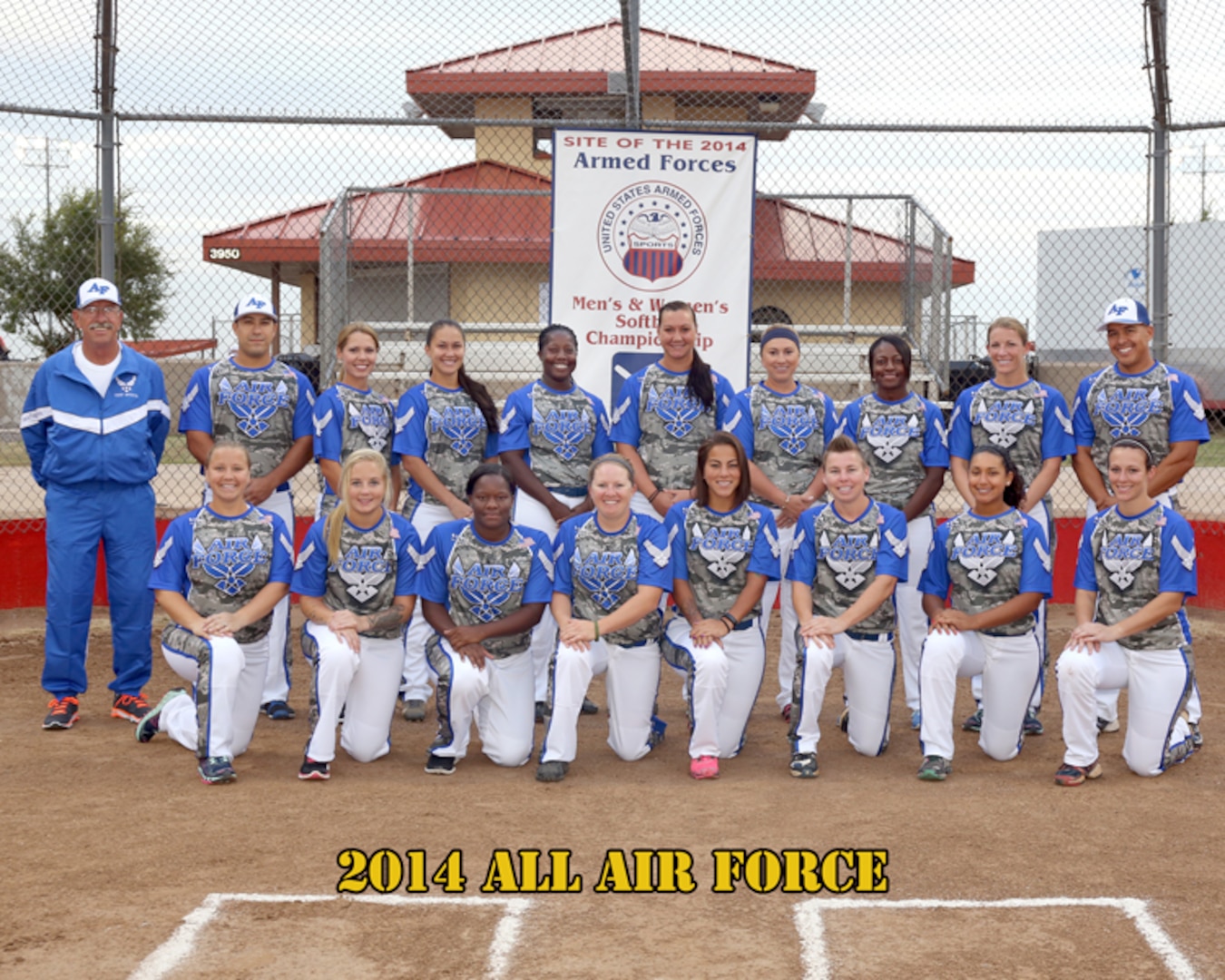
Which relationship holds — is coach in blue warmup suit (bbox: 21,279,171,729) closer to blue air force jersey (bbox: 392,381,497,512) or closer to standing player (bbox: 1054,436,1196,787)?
blue air force jersey (bbox: 392,381,497,512)

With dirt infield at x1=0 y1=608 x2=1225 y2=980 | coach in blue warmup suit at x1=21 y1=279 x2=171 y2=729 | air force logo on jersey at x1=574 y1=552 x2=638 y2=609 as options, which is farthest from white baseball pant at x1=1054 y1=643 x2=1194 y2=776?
coach in blue warmup suit at x1=21 y1=279 x2=171 y2=729

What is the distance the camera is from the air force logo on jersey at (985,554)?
18.6 ft

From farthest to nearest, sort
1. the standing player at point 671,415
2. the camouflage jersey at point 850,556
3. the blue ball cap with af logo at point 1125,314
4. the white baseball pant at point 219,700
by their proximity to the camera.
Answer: the standing player at point 671,415
the blue ball cap with af logo at point 1125,314
the camouflage jersey at point 850,556
the white baseball pant at point 219,700

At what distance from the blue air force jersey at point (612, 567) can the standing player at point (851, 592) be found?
24.1 inches

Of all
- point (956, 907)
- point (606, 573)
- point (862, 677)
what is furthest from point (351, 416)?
point (956, 907)

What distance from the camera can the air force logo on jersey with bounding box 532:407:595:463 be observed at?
21.2ft

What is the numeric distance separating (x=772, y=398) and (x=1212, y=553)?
4.01 m

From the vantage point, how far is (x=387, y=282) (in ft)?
50.8

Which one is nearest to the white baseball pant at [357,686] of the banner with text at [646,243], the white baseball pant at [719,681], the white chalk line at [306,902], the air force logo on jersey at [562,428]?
the white baseball pant at [719,681]

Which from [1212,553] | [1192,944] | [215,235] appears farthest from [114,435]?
[215,235]

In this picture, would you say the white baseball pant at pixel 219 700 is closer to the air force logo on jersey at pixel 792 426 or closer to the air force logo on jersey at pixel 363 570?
the air force logo on jersey at pixel 363 570

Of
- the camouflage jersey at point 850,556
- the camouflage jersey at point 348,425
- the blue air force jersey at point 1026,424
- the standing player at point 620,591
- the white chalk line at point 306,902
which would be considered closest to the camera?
the white chalk line at point 306,902

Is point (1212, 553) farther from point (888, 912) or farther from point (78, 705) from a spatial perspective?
point (78, 705)

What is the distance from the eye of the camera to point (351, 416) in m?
6.64
